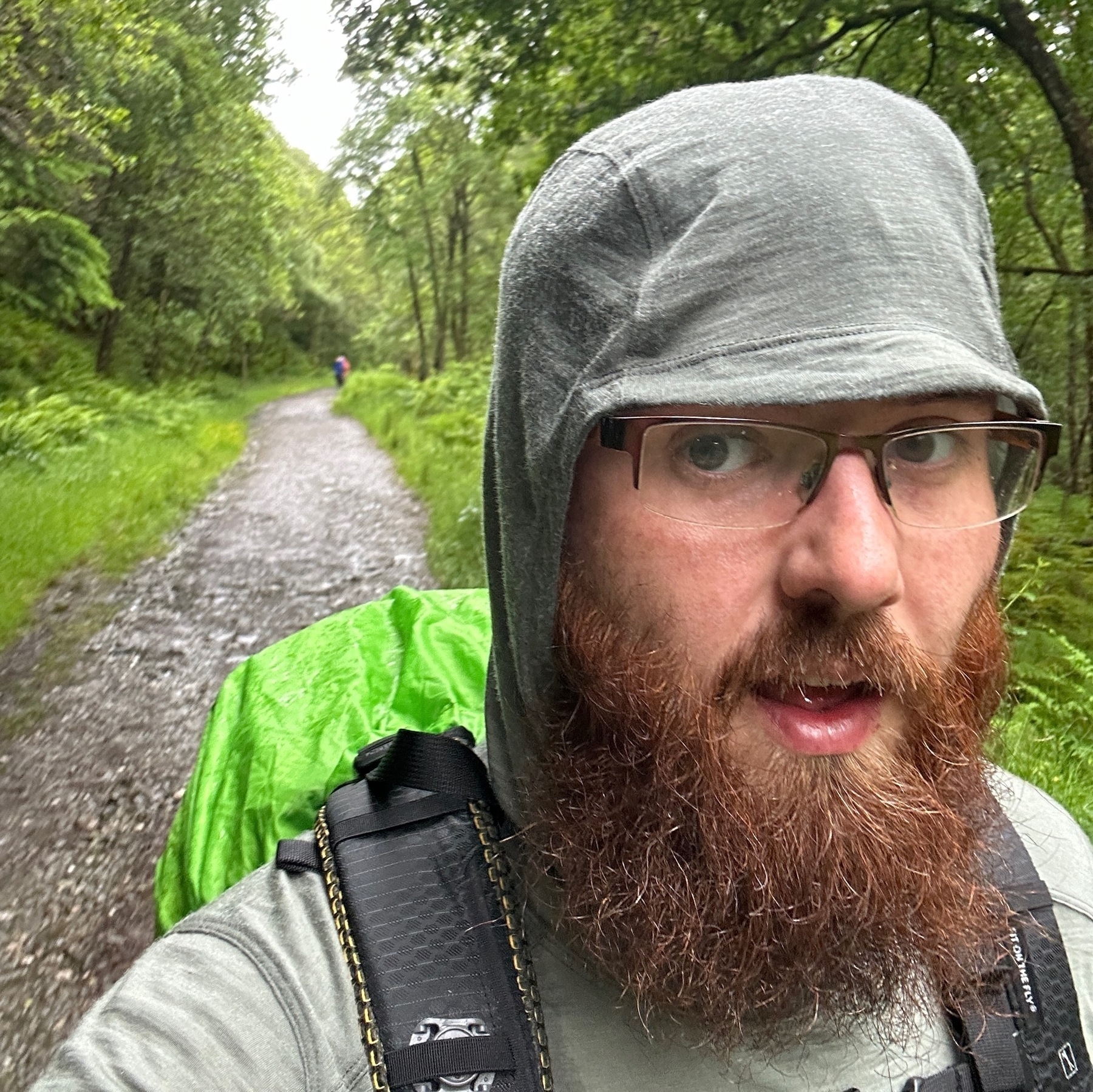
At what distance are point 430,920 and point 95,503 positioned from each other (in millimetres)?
8917

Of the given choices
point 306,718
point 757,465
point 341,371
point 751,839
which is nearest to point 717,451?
point 757,465

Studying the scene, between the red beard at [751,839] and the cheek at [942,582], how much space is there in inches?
1.5

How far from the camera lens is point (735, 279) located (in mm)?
1029

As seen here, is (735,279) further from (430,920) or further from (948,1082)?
(948,1082)

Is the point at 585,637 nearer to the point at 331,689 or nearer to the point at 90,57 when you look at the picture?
the point at 331,689

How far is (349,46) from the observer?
247 inches

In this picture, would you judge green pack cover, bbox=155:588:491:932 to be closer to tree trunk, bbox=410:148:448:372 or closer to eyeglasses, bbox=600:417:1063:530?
eyeglasses, bbox=600:417:1063:530

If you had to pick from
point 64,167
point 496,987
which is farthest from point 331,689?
point 64,167

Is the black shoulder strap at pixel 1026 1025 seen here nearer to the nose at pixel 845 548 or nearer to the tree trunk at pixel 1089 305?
the nose at pixel 845 548

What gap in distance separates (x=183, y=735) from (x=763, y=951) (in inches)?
183

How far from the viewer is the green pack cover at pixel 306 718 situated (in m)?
1.69

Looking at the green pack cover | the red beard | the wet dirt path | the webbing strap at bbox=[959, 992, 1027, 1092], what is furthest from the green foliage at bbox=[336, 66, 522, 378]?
the webbing strap at bbox=[959, 992, 1027, 1092]

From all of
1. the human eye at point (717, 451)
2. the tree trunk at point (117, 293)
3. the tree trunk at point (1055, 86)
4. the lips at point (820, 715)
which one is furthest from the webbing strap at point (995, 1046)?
the tree trunk at point (117, 293)

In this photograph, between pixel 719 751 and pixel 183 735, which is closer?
pixel 719 751
